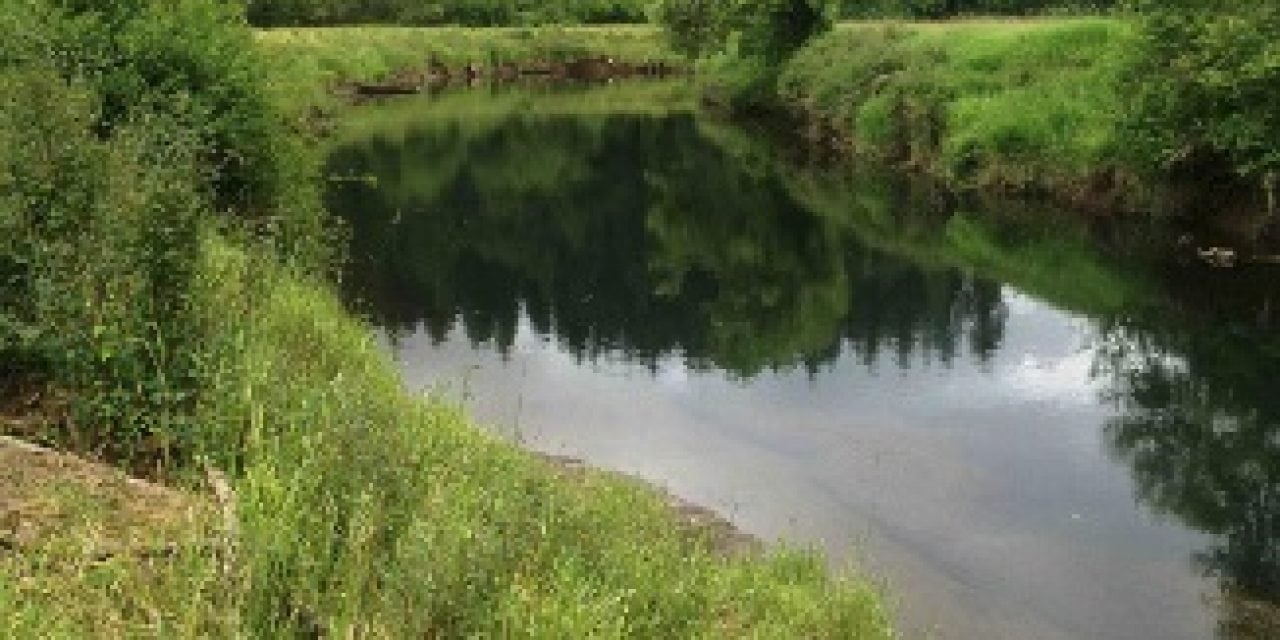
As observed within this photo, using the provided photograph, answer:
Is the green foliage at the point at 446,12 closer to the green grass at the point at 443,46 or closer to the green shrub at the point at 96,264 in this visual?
the green grass at the point at 443,46

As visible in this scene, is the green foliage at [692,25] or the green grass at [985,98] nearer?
the green grass at [985,98]

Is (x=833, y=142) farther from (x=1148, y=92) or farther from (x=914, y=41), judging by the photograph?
(x=1148, y=92)

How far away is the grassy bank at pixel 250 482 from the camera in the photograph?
898 centimetres

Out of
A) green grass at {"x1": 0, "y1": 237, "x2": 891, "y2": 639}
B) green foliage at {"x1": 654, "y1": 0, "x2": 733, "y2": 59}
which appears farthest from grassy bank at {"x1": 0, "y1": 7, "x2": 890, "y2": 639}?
green foliage at {"x1": 654, "y1": 0, "x2": 733, "y2": 59}

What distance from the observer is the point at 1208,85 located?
111 feet

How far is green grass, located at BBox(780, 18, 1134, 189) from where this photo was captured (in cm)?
4238

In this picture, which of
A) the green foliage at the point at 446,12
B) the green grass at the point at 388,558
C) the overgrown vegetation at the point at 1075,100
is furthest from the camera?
the green foliage at the point at 446,12

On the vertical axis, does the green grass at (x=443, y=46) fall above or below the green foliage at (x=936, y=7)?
below

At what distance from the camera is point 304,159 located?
26.6 metres

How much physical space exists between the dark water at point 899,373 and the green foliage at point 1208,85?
280cm

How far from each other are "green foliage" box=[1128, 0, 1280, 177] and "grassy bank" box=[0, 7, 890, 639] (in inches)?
881

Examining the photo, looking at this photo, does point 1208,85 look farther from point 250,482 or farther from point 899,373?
point 250,482

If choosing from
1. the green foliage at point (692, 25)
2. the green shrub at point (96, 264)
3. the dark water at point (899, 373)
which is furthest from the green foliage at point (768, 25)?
the green shrub at point (96, 264)

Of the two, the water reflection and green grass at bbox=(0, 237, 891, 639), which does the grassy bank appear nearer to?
green grass at bbox=(0, 237, 891, 639)
